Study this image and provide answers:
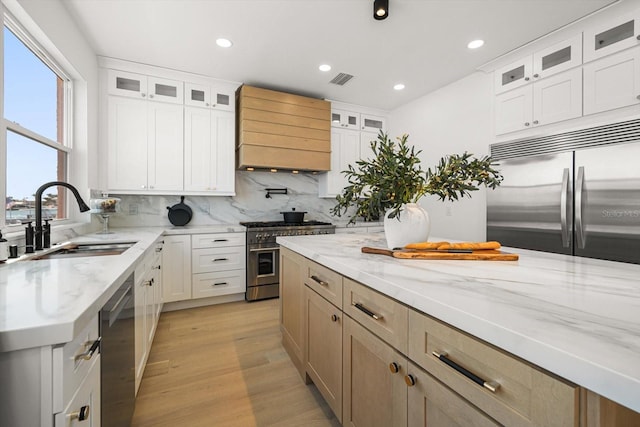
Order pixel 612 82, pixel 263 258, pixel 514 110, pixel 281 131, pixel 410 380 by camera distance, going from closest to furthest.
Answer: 1. pixel 410 380
2. pixel 612 82
3. pixel 514 110
4. pixel 263 258
5. pixel 281 131

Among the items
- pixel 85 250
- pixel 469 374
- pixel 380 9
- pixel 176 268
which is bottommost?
pixel 176 268

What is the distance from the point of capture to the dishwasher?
1001 millimetres

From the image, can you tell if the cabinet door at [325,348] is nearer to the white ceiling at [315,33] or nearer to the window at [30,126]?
the window at [30,126]

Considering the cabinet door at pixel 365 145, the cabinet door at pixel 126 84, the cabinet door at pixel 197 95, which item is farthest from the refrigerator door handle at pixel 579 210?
the cabinet door at pixel 126 84

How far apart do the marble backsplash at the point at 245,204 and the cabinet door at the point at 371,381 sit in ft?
9.71

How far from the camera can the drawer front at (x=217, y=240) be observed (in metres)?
3.27

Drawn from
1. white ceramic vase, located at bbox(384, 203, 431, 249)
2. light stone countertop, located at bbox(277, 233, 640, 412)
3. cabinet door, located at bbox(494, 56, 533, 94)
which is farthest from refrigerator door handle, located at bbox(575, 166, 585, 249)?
white ceramic vase, located at bbox(384, 203, 431, 249)

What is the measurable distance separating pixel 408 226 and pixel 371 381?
2.56ft

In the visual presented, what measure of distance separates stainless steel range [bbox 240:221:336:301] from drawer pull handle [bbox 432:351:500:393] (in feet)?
9.53

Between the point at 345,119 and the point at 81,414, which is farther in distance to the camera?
the point at 345,119

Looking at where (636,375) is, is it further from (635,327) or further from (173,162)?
(173,162)

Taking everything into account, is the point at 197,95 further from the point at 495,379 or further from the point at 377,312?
the point at 495,379

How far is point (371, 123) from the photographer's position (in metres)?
4.66

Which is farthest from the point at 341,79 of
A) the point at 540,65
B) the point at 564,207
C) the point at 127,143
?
the point at 564,207
